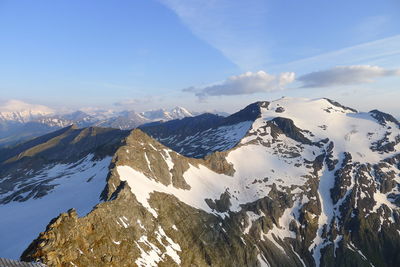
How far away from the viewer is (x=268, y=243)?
174 m

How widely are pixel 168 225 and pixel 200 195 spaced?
4836 centimetres

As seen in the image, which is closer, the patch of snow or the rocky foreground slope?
the rocky foreground slope

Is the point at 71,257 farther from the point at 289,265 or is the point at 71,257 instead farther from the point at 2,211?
the point at 289,265

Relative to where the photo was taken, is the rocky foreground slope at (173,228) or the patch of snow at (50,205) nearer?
the rocky foreground slope at (173,228)

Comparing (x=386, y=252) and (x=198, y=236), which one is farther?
(x=386, y=252)

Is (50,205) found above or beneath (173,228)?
above

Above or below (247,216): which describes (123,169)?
above

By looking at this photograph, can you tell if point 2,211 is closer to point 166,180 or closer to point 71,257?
point 166,180

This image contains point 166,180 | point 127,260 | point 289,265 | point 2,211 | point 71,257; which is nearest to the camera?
point 71,257

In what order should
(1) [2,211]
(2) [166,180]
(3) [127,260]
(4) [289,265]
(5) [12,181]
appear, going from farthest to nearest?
(5) [12,181]
(4) [289,265]
(2) [166,180]
(1) [2,211]
(3) [127,260]

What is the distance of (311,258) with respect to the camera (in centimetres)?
18338

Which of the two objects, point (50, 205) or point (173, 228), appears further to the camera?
point (173, 228)

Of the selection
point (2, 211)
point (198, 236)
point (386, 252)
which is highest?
point (2, 211)

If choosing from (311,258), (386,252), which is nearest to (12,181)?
(311,258)
